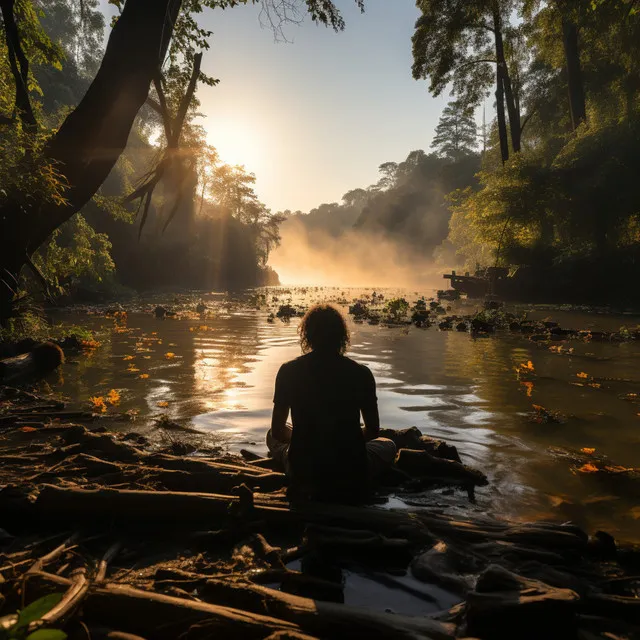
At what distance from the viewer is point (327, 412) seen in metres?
3.46

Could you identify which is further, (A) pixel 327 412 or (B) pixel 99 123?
(B) pixel 99 123

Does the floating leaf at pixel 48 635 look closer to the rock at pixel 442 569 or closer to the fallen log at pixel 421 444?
the rock at pixel 442 569

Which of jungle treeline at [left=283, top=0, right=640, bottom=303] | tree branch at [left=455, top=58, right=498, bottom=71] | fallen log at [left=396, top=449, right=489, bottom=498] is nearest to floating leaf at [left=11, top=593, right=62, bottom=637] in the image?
fallen log at [left=396, top=449, right=489, bottom=498]

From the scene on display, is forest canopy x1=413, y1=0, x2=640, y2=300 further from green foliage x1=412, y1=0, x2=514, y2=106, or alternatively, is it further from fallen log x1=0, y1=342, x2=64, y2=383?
fallen log x1=0, y1=342, x2=64, y2=383

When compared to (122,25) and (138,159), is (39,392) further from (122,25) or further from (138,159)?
(138,159)

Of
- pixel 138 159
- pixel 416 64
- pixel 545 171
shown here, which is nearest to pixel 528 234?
pixel 545 171

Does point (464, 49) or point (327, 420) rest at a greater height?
point (464, 49)

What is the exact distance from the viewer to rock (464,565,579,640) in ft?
6.91

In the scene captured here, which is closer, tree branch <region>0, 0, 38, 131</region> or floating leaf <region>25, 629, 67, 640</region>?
floating leaf <region>25, 629, 67, 640</region>

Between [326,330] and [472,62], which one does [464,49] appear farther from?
[326,330]

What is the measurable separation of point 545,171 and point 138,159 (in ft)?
160

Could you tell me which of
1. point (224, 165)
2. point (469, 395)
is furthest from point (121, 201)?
point (224, 165)

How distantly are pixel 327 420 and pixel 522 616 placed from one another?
66.6 inches

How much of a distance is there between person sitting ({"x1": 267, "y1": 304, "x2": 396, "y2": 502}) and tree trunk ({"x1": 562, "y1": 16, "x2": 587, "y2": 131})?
1268 inches
